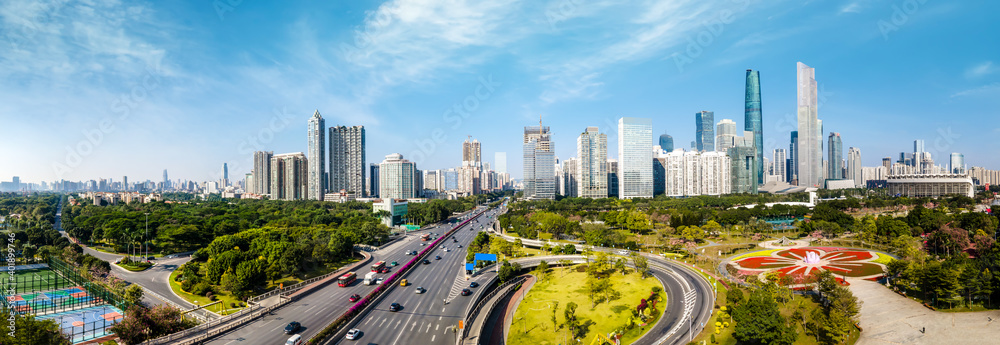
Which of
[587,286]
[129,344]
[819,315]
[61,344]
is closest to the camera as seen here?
[61,344]

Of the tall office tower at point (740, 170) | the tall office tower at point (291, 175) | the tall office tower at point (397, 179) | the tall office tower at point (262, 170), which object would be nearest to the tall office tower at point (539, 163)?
the tall office tower at point (397, 179)

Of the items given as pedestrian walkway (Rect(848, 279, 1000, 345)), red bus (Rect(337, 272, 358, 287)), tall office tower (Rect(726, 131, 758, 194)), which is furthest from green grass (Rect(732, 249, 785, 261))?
tall office tower (Rect(726, 131, 758, 194))

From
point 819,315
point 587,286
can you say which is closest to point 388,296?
point 587,286

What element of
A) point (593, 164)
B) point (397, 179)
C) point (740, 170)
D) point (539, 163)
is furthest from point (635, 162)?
point (397, 179)

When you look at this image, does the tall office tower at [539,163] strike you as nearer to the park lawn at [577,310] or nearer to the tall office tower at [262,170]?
the park lawn at [577,310]

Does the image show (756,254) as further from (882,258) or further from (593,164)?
(593,164)

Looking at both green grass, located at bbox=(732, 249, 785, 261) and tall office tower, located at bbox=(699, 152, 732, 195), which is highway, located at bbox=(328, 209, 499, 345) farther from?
tall office tower, located at bbox=(699, 152, 732, 195)

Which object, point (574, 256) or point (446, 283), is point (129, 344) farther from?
point (574, 256)
